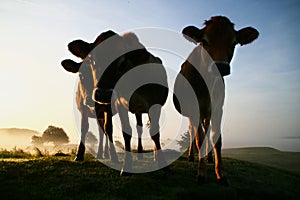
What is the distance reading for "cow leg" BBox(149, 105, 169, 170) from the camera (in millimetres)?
7797

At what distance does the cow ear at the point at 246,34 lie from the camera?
25.8ft

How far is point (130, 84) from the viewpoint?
8469mm

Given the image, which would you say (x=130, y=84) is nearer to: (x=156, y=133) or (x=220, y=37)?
(x=156, y=133)

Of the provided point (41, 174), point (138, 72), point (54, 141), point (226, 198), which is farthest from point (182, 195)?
point (54, 141)

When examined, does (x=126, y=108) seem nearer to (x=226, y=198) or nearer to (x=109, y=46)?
(x=109, y=46)

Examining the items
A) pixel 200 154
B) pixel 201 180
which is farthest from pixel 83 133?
pixel 201 180

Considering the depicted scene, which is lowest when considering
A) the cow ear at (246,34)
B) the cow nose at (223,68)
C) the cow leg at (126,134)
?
the cow leg at (126,134)

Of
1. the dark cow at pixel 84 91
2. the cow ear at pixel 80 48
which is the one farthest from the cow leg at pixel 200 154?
the cow ear at pixel 80 48

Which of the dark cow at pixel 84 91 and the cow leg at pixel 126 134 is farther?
the dark cow at pixel 84 91

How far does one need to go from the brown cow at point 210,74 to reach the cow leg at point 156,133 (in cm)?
105

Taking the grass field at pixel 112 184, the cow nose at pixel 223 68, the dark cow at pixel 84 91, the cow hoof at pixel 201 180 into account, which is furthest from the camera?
the dark cow at pixel 84 91

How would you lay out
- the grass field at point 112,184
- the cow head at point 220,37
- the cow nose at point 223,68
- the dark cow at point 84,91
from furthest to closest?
the dark cow at point 84,91 < the cow head at point 220,37 < the cow nose at point 223,68 < the grass field at point 112,184

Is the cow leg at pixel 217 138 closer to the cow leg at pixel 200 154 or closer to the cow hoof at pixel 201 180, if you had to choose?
the cow leg at pixel 200 154

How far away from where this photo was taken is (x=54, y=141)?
3862 cm
